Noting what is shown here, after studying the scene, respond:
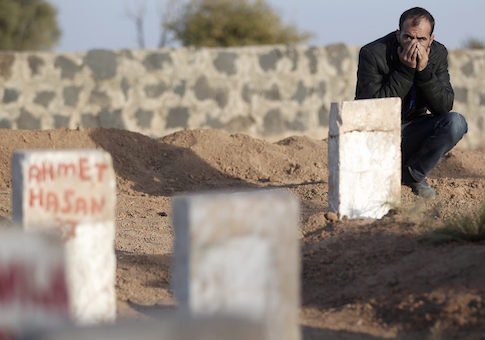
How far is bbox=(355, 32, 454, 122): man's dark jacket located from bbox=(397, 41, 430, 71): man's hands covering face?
69 millimetres

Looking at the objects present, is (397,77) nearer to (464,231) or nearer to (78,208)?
(464,231)

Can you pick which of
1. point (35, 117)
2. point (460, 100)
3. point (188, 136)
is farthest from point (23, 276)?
point (460, 100)

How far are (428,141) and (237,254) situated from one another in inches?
172

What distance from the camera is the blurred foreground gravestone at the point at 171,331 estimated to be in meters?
2.06

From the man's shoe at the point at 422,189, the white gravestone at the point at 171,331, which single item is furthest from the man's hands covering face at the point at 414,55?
the white gravestone at the point at 171,331

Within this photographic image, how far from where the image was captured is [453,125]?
6844mm

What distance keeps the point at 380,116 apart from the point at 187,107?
5.30m

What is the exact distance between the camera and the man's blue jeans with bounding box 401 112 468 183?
270 inches

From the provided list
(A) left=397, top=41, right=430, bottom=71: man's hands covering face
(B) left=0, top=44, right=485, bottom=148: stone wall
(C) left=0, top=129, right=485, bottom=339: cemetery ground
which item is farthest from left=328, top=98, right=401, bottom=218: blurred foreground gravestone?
(B) left=0, top=44, right=485, bottom=148: stone wall

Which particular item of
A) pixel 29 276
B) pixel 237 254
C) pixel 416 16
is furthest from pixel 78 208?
pixel 416 16

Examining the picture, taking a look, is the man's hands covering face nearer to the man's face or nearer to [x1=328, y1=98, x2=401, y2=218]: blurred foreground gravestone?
the man's face

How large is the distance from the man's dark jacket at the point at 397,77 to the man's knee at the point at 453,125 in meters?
0.07

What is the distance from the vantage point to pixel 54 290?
9.15 feet

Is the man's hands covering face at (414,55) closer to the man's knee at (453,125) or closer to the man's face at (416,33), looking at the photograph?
the man's face at (416,33)
